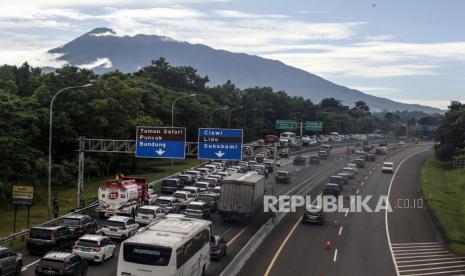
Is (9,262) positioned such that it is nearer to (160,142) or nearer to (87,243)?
(87,243)

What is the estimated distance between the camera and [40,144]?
67.6m

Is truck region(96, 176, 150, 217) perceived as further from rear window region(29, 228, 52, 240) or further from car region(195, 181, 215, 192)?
car region(195, 181, 215, 192)

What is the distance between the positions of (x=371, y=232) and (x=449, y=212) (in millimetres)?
14876

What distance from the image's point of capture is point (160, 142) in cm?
4903

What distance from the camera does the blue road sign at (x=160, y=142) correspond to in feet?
160

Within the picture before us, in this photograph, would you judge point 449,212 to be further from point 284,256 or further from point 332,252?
point 284,256

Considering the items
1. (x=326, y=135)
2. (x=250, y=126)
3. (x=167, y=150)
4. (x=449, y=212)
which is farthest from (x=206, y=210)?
(x=326, y=135)

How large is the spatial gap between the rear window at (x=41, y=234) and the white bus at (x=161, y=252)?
8742 millimetres

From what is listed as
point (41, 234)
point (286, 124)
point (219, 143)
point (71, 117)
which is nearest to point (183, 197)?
point (219, 143)

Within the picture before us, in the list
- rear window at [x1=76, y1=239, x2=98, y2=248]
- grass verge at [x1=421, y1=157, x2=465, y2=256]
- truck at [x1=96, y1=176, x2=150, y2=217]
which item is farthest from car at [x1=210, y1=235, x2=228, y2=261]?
grass verge at [x1=421, y1=157, x2=465, y2=256]

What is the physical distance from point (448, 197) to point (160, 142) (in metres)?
39.5

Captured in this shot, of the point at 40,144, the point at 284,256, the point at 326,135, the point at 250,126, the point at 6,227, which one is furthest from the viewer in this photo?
the point at 326,135

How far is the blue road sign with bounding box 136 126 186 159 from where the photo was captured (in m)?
48.8

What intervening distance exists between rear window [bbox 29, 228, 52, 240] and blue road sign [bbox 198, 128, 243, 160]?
20.1 m
